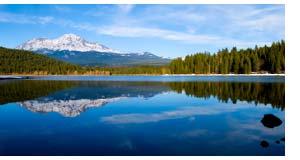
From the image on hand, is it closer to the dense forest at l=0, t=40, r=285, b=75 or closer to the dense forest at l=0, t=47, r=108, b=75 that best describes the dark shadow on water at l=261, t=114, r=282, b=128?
the dense forest at l=0, t=40, r=285, b=75

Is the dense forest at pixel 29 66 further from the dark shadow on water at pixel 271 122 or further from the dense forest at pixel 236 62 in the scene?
the dark shadow on water at pixel 271 122

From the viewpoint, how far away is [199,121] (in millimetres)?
19328

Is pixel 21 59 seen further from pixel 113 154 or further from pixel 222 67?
pixel 113 154

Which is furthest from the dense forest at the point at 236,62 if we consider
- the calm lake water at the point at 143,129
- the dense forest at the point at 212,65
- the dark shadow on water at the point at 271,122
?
the dark shadow on water at the point at 271,122

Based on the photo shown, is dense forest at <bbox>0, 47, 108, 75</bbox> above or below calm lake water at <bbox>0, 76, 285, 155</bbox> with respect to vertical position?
above

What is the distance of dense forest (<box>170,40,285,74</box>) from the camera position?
103375 millimetres

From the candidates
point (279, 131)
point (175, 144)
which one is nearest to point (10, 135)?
point (175, 144)

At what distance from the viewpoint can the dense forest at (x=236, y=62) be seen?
10338 cm

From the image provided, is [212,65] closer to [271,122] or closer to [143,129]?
[271,122]

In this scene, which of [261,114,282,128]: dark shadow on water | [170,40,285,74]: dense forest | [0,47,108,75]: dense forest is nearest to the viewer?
[261,114,282,128]: dark shadow on water

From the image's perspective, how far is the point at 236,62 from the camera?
115750 millimetres

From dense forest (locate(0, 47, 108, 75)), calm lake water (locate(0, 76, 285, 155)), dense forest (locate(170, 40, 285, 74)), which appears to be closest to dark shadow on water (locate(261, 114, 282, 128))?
calm lake water (locate(0, 76, 285, 155))
